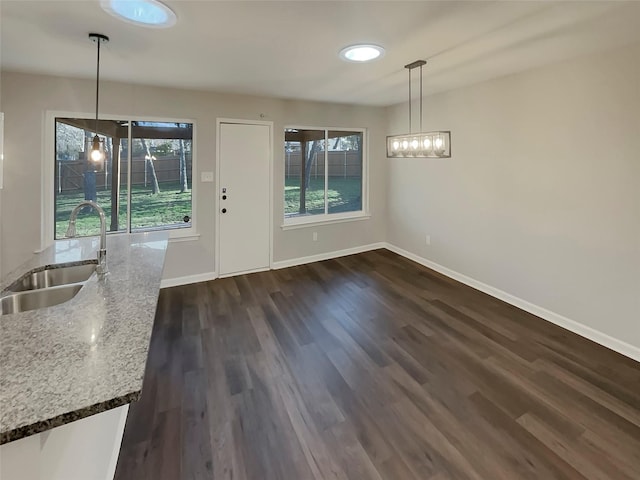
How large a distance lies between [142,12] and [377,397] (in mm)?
2887

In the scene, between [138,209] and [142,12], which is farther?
[138,209]

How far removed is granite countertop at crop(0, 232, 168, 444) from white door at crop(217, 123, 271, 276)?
2814 mm

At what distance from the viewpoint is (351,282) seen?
4496 millimetres

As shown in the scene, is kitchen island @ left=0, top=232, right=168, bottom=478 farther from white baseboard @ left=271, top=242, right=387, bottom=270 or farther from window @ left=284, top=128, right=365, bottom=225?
window @ left=284, top=128, right=365, bottom=225

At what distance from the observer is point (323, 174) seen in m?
5.45

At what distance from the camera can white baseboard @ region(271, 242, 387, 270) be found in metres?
5.12

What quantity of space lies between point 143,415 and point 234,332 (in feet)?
3.73

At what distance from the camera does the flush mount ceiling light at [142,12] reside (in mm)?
1951

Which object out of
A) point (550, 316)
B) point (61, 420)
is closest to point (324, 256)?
point (550, 316)

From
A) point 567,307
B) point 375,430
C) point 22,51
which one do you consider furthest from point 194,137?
point 567,307

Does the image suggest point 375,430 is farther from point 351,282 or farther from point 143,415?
point 351,282

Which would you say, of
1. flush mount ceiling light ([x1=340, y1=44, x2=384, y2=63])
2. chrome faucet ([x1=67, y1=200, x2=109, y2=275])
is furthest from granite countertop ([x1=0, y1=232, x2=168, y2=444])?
flush mount ceiling light ([x1=340, y1=44, x2=384, y2=63])

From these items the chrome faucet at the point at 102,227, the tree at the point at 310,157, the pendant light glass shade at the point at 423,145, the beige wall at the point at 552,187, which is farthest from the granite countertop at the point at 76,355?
the tree at the point at 310,157

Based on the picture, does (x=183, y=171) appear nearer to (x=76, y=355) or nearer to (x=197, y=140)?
(x=197, y=140)
